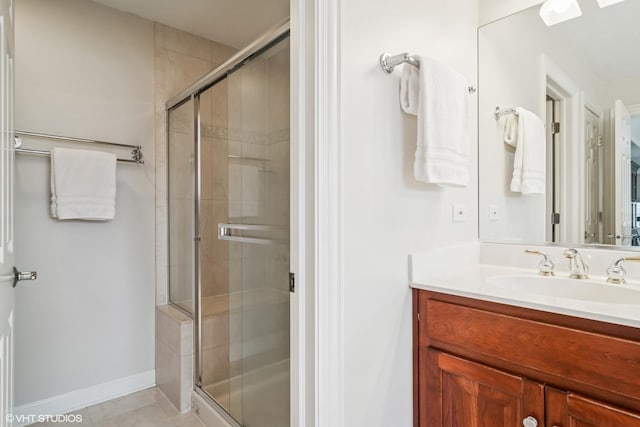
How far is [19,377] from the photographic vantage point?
72.4 inches

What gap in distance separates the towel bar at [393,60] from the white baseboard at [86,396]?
7.79 feet

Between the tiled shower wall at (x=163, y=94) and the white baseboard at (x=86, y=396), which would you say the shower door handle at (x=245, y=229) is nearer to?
the tiled shower wall at (x=163, y=94)

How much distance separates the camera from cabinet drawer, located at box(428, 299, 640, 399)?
2.79 ft

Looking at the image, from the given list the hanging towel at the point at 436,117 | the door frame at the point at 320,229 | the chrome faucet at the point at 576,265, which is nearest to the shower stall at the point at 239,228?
the door frame at the point at 320,229

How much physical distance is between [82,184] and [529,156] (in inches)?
93.6

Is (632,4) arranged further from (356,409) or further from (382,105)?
(356,409)

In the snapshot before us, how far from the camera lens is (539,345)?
98 cm

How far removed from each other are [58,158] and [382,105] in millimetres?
1820

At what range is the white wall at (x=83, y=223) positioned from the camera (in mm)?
1876

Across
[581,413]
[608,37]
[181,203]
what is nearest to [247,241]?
[181,203]

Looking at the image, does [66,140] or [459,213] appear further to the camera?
[66,140]

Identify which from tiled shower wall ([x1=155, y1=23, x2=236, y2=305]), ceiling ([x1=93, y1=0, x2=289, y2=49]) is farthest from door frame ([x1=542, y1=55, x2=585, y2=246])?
tiled shower wall ([x1=155, y1=23, x2=236, y2=305])

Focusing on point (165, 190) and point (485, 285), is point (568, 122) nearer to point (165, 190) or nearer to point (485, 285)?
point (485, 285)

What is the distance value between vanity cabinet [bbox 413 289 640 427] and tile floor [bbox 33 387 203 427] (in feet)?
4.59
